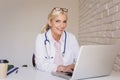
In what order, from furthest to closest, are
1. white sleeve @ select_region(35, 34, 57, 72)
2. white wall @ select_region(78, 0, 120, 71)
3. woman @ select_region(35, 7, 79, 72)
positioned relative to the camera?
1. white wall @ select_region(78, 0, 120, 71)
2. woman @ select_region(35, 7, 79, 72)
3. white sleeve @ select_region(35, 34, 57, 72)

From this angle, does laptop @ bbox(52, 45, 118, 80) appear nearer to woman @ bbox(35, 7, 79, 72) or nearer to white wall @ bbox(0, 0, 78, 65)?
woman @ bbox(35, 7, 79, 72)

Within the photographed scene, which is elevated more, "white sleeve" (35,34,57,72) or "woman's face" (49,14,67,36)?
"woman's face" (49,14,67,36)

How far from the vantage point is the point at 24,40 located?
13.6ft

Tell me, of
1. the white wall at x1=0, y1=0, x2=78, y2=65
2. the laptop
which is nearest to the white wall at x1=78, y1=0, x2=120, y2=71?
the laptop

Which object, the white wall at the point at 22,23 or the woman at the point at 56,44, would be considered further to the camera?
the white wall at the point at 22,23

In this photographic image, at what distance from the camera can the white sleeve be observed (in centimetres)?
177

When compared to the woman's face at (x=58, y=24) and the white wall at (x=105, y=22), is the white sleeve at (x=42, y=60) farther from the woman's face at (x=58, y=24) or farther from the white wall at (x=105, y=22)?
the white wall at (x=105, y=22)

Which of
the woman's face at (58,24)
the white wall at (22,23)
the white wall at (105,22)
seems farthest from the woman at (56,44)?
the white wall at (22,23)

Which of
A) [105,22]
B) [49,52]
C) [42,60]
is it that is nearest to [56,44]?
[49,52]

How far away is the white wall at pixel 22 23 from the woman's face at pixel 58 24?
2.17 meters

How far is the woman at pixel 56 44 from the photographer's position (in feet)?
6.23

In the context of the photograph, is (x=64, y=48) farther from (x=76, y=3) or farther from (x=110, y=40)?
(x=76, y=3)

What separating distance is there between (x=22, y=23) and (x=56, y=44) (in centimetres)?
225

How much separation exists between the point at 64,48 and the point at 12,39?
2290 mm
